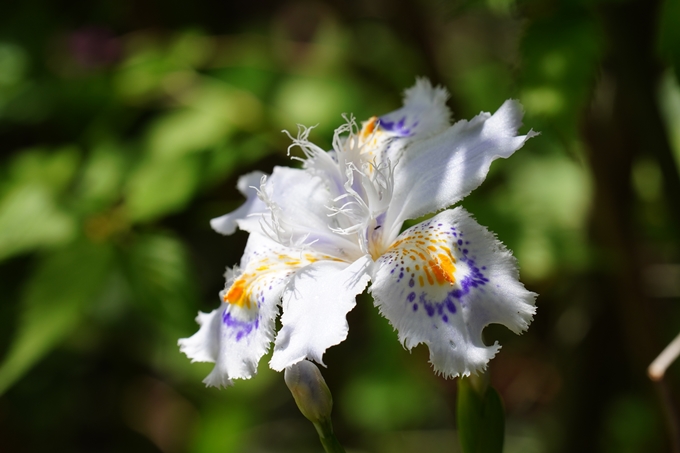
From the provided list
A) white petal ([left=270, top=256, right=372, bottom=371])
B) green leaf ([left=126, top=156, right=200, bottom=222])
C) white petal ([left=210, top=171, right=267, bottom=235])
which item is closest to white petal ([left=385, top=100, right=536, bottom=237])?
white petal ([left=270, top=256, right=372, bottom=371])

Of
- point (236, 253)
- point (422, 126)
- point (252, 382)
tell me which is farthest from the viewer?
point (236, 253)

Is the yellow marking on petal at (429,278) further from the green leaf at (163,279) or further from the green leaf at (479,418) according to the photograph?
A: the green leaf at (163,279)

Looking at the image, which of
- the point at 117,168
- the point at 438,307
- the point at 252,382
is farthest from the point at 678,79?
the point at 252,382

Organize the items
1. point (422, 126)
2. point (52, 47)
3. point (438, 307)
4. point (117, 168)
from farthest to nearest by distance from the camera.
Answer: point (52, 47), point (117, 168), point (422, 126), point (438, 307)

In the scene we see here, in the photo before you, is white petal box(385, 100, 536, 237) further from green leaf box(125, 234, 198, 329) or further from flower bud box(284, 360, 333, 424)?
green leaf box(125, 234, 198, 329)

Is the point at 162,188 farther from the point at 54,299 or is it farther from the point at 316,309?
the point at 316,309

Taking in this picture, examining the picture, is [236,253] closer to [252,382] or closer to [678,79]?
[252,382]

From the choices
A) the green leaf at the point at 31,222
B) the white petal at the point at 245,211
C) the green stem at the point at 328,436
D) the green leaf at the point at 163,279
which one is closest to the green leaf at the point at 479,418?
the green stem at the point at 328,436
